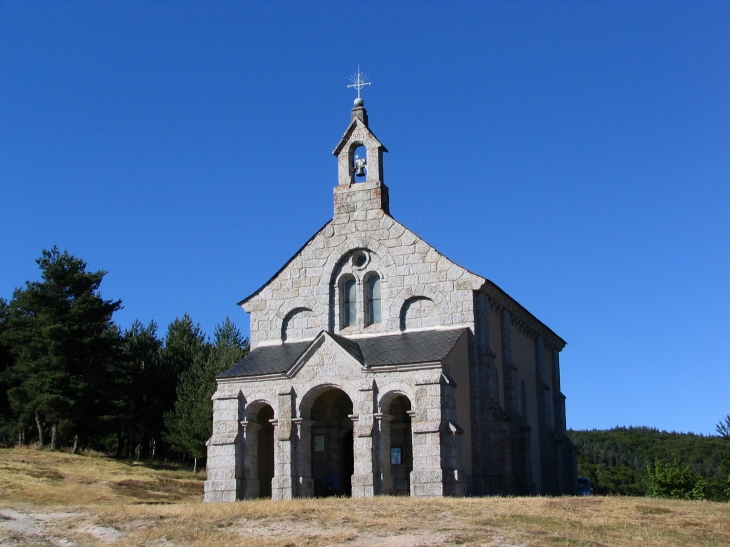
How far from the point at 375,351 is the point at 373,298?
3.43m

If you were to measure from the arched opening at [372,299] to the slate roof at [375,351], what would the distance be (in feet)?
3.24

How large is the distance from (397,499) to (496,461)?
22.3ft

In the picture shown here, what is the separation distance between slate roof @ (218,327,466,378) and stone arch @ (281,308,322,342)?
18.5 inches

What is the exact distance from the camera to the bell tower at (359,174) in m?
33.6

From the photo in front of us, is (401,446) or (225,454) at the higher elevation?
(401,446)

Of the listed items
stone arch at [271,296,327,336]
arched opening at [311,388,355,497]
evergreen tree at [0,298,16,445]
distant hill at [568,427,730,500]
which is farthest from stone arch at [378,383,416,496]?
distant hill at [568,427,730,500]

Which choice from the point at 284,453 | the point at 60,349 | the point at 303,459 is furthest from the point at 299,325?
the point at 60,349

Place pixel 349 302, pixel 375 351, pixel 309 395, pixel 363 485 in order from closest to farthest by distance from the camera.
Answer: pixel 363 485 → pixel 309 395 → pixel 375 351 → pixel 349 302

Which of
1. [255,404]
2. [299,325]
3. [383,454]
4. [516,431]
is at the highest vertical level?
[299,325]

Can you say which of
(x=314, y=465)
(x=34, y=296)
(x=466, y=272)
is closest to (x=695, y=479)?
(x=466, y=272)

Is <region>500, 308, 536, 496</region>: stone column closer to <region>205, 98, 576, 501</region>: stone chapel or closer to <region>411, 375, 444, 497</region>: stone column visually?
<region>205, 98, 576, 501</region>: stone chapel

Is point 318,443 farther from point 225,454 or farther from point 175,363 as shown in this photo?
point 175,363

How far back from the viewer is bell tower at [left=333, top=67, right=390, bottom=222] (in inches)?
1321

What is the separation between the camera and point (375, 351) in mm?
29984
